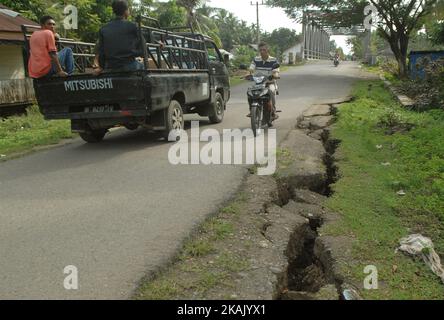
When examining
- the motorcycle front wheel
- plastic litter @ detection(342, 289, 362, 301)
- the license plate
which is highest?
the license plate

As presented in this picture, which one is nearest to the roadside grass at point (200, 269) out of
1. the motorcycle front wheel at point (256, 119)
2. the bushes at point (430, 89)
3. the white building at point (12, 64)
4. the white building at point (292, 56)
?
the motorcycle front wheel at point (256, 119)

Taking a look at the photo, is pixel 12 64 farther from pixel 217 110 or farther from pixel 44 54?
pixel 44 54

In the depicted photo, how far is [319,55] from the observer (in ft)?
232

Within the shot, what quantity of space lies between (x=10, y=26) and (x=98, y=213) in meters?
12.4

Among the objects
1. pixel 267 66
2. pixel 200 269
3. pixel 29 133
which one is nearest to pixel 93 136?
pixel 29 133

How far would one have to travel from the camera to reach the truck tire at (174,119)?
7742 millimetres

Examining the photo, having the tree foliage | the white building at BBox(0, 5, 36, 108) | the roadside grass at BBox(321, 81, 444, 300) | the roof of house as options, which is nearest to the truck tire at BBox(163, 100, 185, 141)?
the roadside grass at BBox(321, 81, 444, 300)

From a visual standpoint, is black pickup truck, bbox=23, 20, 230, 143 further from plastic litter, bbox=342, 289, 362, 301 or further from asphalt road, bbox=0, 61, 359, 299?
plastic litter, bbox=342, 289, 362, 301

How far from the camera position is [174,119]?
798cm

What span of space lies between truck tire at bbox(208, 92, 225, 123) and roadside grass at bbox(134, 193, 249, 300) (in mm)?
5853

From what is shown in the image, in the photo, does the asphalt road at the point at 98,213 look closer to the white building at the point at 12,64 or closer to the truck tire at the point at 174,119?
the truck tire at the point at 174,119

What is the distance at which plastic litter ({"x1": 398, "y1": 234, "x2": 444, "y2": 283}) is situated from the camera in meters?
3.56
